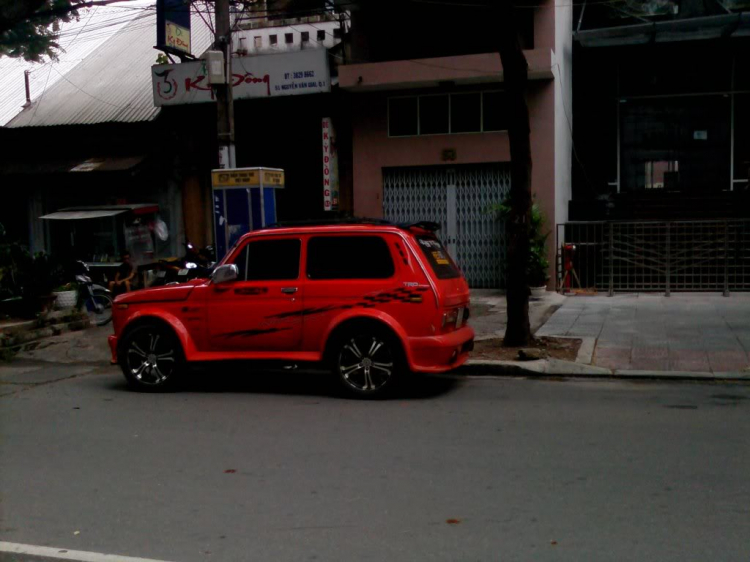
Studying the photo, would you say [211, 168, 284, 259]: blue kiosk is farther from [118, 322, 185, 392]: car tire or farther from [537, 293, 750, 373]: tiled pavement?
[537, 293, 750, 373]: tiled pavement

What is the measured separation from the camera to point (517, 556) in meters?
4.46

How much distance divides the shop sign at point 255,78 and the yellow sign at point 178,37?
0.45 meters

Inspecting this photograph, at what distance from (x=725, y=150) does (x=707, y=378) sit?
522 inches

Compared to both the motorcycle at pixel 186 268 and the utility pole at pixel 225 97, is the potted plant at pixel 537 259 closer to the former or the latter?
the motorcycle at pixel 186 268

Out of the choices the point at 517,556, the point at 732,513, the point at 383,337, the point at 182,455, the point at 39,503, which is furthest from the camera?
the point at 383,337

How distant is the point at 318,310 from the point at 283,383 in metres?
1.57

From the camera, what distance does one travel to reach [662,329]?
1251 centimetres

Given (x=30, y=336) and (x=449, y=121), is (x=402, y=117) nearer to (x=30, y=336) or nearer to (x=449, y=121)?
(x=449, y=121)

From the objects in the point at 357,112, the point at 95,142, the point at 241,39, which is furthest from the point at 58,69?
the point at 357,112

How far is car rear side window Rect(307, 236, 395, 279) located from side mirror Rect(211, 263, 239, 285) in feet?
2.74

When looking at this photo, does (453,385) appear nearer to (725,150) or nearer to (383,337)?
(383,337)

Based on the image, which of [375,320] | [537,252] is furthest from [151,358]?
[537,252]

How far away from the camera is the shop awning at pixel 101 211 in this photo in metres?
19.2

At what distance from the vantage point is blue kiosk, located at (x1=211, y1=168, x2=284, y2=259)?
12633mm
